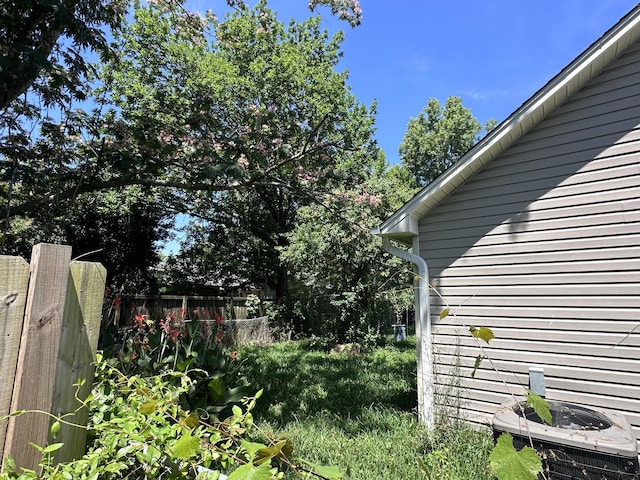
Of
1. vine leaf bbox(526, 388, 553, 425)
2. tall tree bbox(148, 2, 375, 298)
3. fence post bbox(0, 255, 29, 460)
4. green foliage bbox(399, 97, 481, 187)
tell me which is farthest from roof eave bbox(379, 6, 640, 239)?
green foliage bbox(399, 97, 481, 187)

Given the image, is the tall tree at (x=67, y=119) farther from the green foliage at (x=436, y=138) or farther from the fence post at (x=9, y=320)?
the green foliage at (x=436, y=138)

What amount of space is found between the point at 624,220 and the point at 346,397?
13.2 feet

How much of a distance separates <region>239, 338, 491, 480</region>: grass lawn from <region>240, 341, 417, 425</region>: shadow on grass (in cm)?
1

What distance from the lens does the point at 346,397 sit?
5250 millimetres

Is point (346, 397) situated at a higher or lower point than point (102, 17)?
lower

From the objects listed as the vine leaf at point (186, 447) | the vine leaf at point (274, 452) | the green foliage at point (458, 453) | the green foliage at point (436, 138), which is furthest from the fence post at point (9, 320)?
the green foliage at point (436, 138)

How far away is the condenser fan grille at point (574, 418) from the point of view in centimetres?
272

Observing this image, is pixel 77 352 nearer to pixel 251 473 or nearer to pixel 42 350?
pixel 42 350

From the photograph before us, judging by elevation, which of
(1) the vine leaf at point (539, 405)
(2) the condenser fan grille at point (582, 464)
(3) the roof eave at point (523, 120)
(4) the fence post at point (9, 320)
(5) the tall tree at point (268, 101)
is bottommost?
(2) the condenser fan grille at point (582, 464)

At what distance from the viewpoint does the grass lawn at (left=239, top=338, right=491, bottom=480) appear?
10.3ft

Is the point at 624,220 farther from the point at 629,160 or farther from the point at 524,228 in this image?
the point at 524,228

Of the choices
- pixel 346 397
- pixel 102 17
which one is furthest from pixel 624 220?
pixel 102 17

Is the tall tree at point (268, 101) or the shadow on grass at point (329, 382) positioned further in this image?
the tall tree at point (268, 101)

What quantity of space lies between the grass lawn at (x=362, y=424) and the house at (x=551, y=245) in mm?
481
